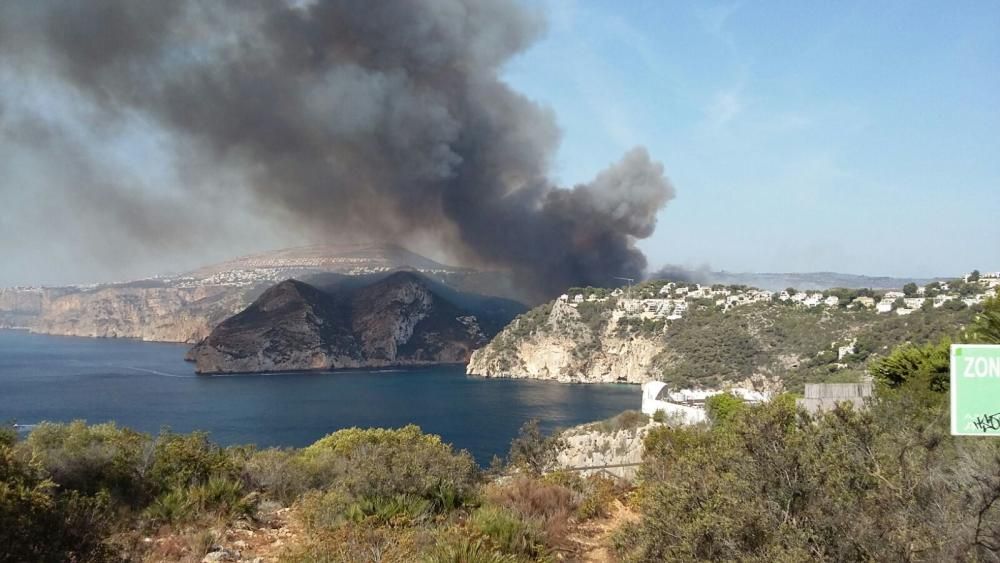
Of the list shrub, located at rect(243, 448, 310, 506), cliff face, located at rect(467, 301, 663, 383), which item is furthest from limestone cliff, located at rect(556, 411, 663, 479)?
cliff face, located at rect(467, 301, 663, 383)

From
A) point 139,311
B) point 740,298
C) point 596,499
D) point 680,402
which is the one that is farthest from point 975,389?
point 139,311

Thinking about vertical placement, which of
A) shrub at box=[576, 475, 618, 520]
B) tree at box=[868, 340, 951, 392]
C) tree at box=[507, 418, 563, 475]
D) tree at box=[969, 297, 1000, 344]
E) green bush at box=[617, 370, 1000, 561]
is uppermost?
tree at box=[969, 297, 1000, 344]

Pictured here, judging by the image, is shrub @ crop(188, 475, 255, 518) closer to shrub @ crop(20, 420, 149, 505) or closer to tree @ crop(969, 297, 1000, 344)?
shrub @ crop(20, 420, 149, 505)

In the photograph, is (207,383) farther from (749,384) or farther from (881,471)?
(881,471)

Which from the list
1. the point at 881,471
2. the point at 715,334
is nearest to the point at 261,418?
the point at 715,334

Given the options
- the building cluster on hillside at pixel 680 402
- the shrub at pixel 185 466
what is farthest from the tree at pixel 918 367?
the shrub at pixel 185 466

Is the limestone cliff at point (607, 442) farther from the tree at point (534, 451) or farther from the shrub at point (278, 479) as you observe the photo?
the shrub at point (278, 479)
